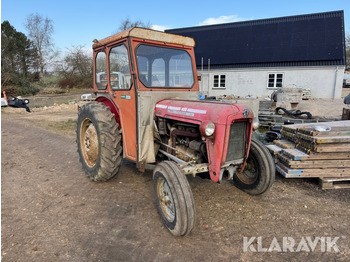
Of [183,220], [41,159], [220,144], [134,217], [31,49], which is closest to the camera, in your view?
[183,220]

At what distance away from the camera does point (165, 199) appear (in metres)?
3.15

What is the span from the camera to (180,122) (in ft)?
12.0

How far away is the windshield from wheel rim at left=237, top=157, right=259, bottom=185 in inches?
62.0

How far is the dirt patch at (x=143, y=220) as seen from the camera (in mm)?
2695

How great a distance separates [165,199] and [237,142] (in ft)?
3.84

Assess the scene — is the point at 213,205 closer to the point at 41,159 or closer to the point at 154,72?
the point at 154,72

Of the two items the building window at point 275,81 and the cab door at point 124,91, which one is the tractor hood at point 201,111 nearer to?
the cab door at point 124,91

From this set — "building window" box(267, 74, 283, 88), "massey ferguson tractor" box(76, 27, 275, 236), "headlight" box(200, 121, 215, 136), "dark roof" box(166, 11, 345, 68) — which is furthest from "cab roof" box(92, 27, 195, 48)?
"dark roof" box(166, 11, 345, 68)

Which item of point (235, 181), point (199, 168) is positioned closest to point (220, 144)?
point (199, 168)

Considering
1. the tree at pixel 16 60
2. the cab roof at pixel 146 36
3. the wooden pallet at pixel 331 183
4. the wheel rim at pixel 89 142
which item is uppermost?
the tree at pixel 16 60

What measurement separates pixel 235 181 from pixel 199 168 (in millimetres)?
1224

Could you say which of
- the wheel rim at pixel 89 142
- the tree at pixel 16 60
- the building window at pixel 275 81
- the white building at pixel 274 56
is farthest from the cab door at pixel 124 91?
the tree at pixel 16 60

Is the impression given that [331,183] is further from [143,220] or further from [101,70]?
[101,70]

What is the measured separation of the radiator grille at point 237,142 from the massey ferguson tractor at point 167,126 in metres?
0.01
